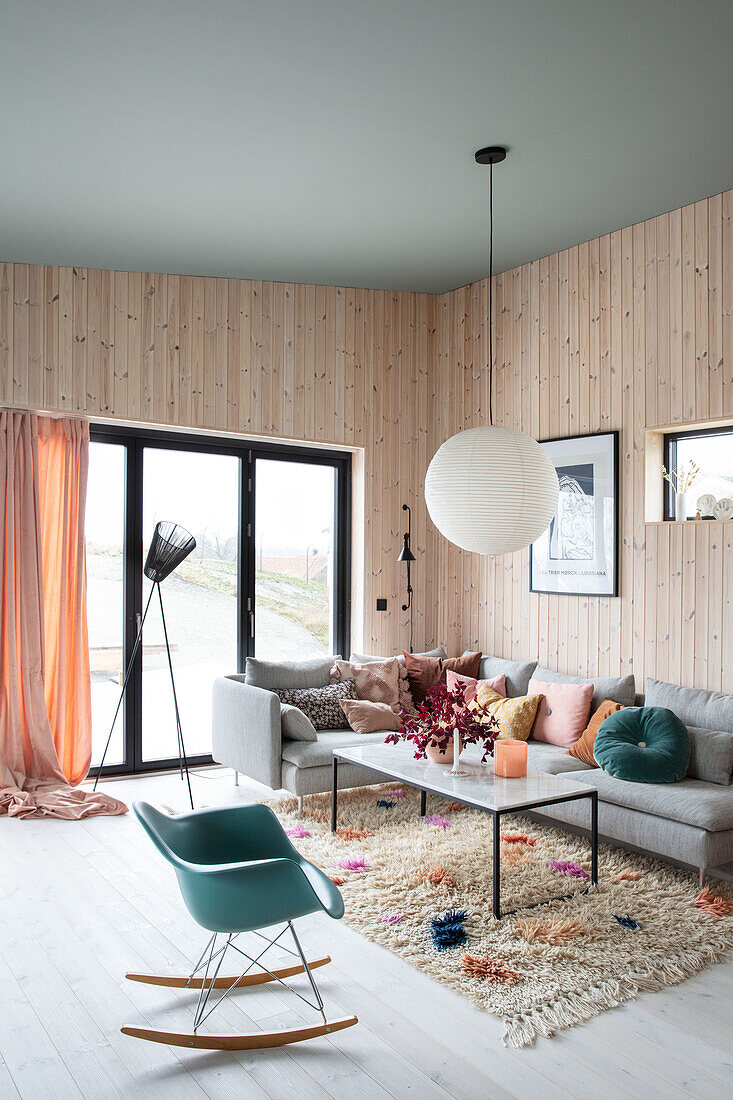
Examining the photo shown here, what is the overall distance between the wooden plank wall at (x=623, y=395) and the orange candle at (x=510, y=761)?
1.32 m

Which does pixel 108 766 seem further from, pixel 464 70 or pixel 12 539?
pixel 464 70

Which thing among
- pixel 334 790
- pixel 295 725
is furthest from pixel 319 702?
pixel 334 790

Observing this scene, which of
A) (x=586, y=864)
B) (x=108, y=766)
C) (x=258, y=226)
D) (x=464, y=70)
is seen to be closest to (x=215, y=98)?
(x=464, y=70)

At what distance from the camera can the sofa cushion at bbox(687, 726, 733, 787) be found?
3908 mm

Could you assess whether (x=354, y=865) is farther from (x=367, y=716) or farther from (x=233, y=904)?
(x=233, y=904)

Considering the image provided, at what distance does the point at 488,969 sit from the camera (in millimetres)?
2846

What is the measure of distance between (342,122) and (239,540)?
118 inches

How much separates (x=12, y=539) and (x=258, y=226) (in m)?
2.20

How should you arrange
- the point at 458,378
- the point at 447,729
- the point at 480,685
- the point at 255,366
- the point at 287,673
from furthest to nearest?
the point at 458,378, the point at 255,366, the point at 480,685, the point at 287,673, the point at 447,729

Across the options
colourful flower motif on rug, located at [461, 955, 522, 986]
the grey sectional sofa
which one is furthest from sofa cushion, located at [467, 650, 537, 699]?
colourful flower motif on rug, located at [461, 955, 522, 986]

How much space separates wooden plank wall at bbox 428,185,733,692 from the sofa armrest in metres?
1.91

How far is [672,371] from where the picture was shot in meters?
4.70

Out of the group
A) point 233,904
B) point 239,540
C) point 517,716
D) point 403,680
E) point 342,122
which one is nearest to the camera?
point 233,904

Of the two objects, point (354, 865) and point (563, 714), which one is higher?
point (563, 714)
